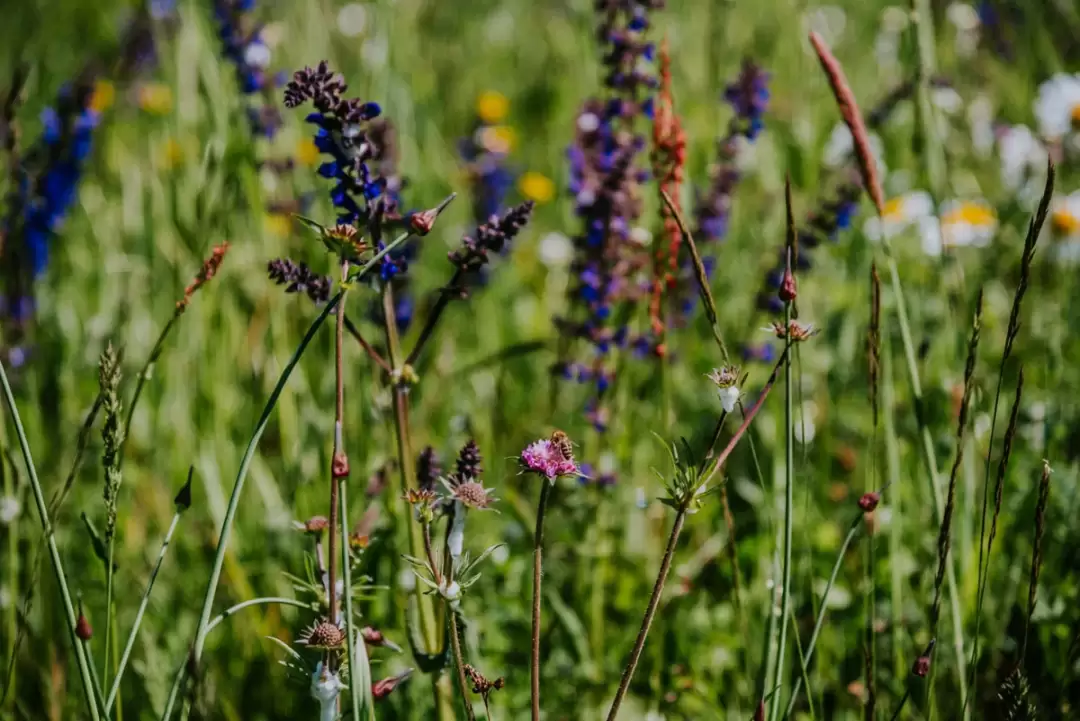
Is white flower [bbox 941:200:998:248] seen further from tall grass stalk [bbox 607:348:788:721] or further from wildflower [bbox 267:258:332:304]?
wildflower [bbox 267:258:332:304]

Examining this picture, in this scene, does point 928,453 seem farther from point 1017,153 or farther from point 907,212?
point 1017,153

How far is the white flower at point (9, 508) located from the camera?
142 cm

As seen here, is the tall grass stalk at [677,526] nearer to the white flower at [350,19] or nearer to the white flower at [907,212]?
the white flower at [907,212]

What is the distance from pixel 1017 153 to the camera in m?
3.00

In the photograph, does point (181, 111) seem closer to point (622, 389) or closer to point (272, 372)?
point (272, 372)

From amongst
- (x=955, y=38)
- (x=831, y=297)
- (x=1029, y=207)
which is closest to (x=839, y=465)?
(x=831, y=297)

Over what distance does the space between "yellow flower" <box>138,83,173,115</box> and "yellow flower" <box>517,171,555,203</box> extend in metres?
1.24

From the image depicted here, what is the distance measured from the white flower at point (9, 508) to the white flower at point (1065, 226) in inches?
96.2

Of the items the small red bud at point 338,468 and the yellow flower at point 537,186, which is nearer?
the small red bud at point 338,468

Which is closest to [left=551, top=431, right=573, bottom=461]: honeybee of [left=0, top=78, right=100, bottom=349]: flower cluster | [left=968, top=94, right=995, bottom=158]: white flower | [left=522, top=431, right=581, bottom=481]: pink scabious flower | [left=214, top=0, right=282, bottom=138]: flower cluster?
[left=522, top=431, right=581, bottom=481]: pink scabious flower

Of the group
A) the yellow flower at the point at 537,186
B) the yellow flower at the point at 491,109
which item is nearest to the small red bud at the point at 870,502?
the yellow flower at the point at 537,186

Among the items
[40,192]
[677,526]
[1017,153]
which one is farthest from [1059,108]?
[40,192]

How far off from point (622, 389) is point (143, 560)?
3.29 ft

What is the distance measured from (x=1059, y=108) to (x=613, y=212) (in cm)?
204
